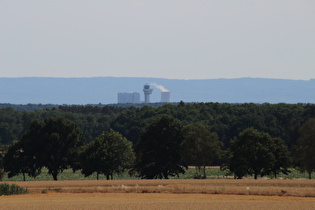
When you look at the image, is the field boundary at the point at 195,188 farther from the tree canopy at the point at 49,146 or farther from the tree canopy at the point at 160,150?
the tree canopy at the point at 49,146

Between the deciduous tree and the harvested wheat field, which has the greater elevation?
the deciduous tree

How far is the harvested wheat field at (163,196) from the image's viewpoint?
57.8 metres

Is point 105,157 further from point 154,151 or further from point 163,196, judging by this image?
point 163,196

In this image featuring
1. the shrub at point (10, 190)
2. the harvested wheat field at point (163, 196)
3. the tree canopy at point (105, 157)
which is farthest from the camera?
the tree canopy at point (105, 157)

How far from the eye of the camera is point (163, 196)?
70.0 meters

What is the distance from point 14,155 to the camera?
113500 millimetres

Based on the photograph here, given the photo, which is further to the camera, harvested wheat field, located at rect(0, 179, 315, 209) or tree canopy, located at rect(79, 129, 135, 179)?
tree canopy, located at rect(79, 129, 135, 179)

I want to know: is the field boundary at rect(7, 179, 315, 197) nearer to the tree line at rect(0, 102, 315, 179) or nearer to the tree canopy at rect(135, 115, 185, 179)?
the tree line at rect(0, 102, 315, 179)

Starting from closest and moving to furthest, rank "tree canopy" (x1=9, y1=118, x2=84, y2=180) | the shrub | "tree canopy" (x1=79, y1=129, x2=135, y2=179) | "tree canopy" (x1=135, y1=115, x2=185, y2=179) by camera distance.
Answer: the shrub
"tree canopy" (x1=79, y1=129, x2=135, y2=179)
"tree canopy" (x1=135, y1=115, x2=185, y2=179)
"tree canopy" (x1=9, y1=118, x2=84, y2=180)

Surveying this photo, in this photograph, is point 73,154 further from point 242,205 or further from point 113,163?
point 242,205

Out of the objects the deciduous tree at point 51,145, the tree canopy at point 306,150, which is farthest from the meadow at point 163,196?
the deciduous tree at point 51,145

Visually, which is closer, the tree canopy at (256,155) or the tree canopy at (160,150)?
the tree canopy at (256,155)

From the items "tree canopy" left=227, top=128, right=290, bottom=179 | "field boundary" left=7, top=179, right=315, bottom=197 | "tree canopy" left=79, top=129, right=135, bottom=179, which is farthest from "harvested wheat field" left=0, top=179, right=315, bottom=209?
"tree canopy" left=79, top=129, right=135, bottom=179

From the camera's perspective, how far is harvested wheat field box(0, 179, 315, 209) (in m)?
57.8
